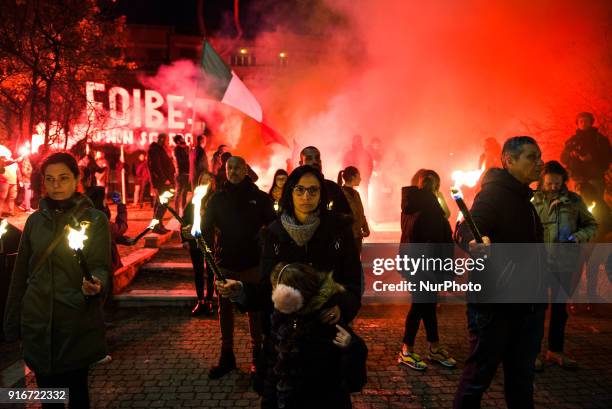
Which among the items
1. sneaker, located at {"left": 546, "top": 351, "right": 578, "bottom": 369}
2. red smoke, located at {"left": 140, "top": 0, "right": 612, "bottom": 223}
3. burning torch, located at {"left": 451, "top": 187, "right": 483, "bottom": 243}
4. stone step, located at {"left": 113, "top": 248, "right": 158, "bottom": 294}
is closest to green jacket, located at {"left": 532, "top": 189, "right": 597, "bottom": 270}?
sneaker, located at {"left": 546, "top": 351, "right": 578, "bottom": 369}

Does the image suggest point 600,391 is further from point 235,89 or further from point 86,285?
point 235,89

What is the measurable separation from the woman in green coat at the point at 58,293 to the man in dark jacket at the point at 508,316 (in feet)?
8.15

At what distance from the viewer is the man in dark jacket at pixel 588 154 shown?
307 inches

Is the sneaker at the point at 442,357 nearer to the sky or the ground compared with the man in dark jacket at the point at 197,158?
nearer to the ground

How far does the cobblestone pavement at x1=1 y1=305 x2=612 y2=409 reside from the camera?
3.78 metres

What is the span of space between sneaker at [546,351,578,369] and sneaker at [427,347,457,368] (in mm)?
Answer: 998

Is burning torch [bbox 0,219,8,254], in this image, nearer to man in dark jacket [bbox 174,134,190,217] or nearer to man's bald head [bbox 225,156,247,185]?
man's bald head [bbox 225,156,247,185]

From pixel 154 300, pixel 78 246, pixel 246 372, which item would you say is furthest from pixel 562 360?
pixel 154 300

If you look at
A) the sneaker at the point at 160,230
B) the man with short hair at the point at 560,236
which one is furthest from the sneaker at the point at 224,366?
the sneaker at the point at 160,230

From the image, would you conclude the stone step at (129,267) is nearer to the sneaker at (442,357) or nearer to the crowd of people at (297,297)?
the crowd of people at (297,297)

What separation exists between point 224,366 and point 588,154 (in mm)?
7396

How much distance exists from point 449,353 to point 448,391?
867 millimetres

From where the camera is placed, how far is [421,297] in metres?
4.43

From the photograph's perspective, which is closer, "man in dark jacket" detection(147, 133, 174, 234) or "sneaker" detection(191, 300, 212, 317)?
"sneaker" detection(191, 300, 212, 317)
